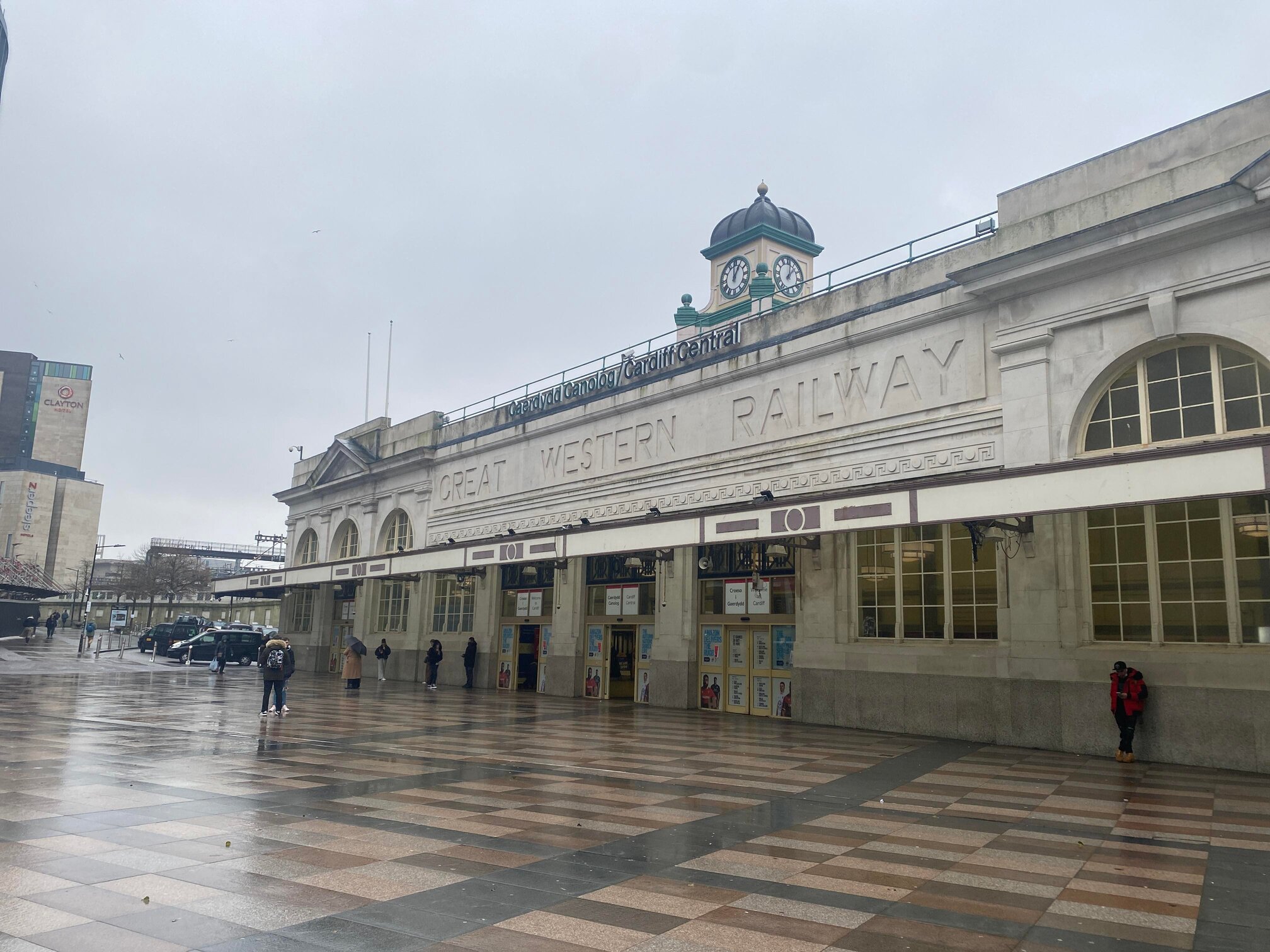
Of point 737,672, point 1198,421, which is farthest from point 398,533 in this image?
point 1198,421

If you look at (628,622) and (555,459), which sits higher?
(555,459)

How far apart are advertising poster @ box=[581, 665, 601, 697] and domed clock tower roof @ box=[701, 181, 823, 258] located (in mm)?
18447

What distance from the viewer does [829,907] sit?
6129 millimetres

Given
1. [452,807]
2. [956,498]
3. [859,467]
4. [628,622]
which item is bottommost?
[452,807]

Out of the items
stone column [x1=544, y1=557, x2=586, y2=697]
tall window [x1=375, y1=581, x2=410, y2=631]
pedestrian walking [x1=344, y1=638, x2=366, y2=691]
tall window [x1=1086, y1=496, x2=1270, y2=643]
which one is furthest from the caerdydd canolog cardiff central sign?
tall window [x1=1086, y1=496, x2=1270, y2=643]

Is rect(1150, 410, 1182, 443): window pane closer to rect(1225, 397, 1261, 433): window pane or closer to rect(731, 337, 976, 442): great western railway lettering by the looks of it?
rect(1225, 397, 1261, 433): window pane

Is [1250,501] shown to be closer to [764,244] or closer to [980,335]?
[980,335]

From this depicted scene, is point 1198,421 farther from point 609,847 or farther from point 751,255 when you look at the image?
point 751,255

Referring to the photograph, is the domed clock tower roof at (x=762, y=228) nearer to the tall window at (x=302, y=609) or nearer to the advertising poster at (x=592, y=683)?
the advertising poster at (x=592, y=683)

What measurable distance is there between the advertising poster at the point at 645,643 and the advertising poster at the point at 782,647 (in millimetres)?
4693

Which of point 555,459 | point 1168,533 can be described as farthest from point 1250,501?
point 555,459

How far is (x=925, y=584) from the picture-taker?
A: 17.8 meters

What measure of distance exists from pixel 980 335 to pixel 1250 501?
527 cm

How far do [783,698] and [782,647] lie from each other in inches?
44.6
